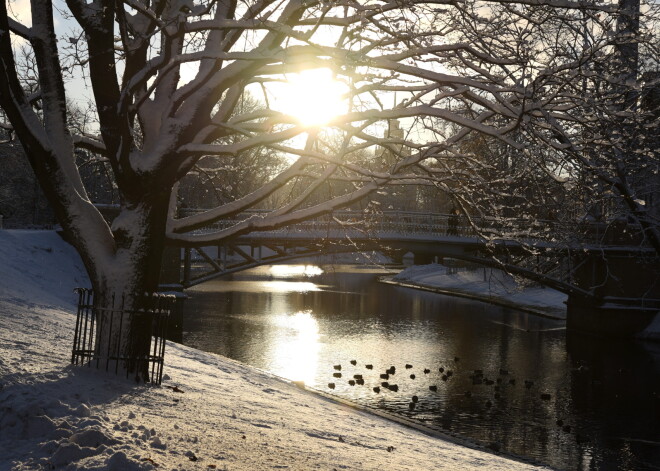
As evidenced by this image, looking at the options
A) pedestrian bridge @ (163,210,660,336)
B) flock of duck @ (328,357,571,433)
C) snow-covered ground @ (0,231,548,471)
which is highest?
pedestrian bridge @ (163,210,660,336)

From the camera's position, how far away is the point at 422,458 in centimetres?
902

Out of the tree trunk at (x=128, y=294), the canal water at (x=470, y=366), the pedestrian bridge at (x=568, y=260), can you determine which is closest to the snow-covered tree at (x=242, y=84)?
the tree trunk at (x=128, y=294)

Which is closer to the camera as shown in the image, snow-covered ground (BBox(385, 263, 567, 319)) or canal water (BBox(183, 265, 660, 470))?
canal water (BBox(183, 265, 660, 470))

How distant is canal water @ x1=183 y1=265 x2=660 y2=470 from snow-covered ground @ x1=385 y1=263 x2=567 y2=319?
141 cm

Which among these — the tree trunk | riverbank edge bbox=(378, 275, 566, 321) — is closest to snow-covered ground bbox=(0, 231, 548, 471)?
the tree trunk

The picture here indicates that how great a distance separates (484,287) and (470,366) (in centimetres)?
2378

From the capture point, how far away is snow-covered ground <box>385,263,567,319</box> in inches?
1602

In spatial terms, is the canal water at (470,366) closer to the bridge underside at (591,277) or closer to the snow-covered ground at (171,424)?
the bridge underside at (591,277)

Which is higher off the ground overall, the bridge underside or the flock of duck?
the bridge underside

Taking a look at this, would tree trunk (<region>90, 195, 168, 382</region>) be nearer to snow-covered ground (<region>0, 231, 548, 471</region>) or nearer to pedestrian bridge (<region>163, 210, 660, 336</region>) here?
snow-covered ground (<region>0, 231, 548, 471</region>)

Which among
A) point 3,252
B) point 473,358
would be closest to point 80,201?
point 3,252

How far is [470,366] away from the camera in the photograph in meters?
24.6

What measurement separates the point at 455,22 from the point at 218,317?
83.9ft

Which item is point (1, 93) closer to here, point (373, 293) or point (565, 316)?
point (565, 316)
